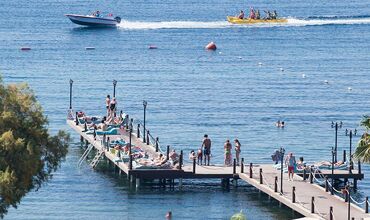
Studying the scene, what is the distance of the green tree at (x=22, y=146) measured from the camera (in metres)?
53.0

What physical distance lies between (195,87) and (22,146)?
195 feet

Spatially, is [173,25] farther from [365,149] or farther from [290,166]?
[365,149]

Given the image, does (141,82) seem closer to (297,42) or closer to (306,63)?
(306,63)

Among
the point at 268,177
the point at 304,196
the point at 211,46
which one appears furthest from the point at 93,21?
the point at 304,196

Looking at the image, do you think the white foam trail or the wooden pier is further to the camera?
the white foam trail

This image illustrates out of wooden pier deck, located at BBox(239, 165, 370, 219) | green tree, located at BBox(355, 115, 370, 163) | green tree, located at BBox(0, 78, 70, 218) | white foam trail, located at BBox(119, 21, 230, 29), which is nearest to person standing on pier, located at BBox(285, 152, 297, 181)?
wooden pier deck, located at BBox(239, 165, 370, 219)

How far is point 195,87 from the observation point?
369 ft

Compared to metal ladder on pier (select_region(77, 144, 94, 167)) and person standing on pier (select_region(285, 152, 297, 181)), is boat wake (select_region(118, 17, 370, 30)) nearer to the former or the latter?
metal ladder on pier (select_region(77, 144, 94, 167))

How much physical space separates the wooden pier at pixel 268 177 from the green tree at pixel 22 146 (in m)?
11.6

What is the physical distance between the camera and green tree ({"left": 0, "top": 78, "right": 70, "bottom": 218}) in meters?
53.0

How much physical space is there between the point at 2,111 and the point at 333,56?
87.0m

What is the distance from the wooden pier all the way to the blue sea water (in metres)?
0.87

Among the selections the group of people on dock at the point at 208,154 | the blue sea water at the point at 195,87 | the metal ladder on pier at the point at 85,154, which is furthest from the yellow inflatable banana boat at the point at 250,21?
the group of people on dock at the point at 208,154

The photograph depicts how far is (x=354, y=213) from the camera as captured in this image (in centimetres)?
6184
